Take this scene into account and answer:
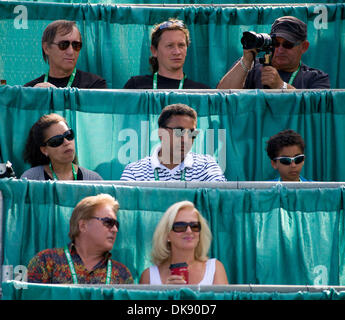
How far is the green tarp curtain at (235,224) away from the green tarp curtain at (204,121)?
1058 millimetres

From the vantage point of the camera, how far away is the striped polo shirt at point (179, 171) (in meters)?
6.50

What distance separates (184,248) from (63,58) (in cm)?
232

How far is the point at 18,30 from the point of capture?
26.5 ft

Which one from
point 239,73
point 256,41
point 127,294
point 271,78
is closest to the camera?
point 127,294

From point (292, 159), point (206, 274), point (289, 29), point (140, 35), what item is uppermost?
point (140, 35)

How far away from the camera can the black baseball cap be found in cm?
725

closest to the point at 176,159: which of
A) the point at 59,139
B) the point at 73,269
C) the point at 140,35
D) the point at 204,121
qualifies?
the point at 204,121

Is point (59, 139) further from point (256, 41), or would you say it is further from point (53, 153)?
point (256, 41)

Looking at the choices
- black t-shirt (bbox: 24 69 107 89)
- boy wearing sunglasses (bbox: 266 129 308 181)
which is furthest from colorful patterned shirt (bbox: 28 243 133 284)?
black t-shirt (bbox: 24 69 107 89)

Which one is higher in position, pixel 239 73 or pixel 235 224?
pixel 239 73

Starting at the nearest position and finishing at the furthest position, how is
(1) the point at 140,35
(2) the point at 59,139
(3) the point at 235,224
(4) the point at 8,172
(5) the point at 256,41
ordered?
(3) the point at 235,224 → (4) the point at 8,172 → (2) the point at 59,139 → (5) the point at 256,41 → (1) the point at 140,35

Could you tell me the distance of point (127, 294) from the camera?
516cm

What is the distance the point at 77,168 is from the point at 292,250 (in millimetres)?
1600
